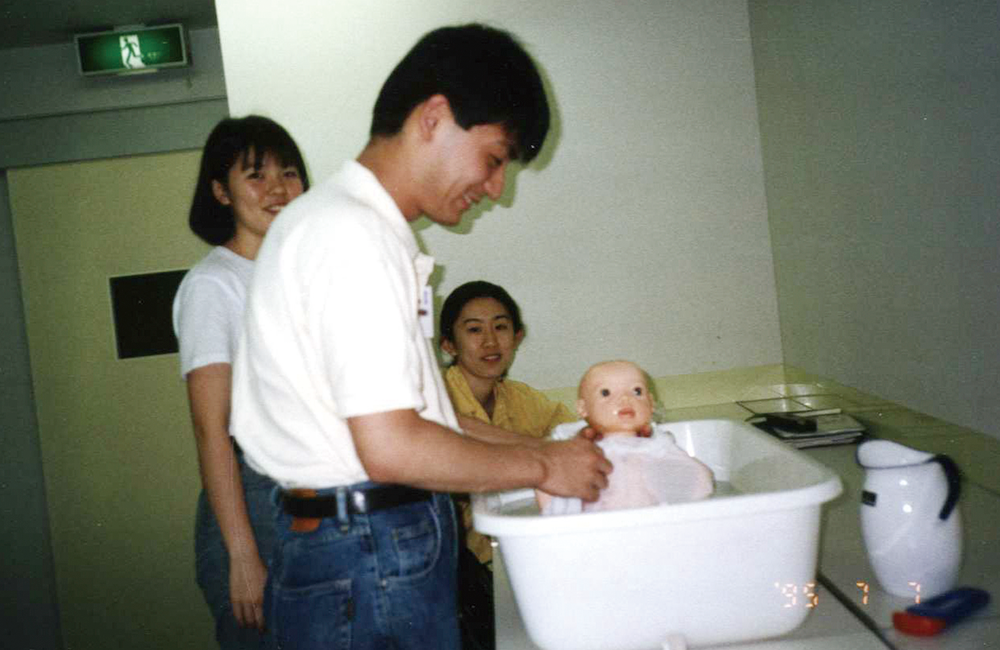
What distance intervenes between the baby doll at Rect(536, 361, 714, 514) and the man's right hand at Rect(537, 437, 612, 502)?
0.13 meters

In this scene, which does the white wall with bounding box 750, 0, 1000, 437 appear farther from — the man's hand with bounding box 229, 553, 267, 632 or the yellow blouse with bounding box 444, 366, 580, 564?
the man's hand with bounding box 229, 553, 267, 632

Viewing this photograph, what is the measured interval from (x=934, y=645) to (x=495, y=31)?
975mm

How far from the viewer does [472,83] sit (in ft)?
3.41

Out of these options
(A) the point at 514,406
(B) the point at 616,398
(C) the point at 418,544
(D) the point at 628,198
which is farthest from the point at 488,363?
(C) the point at 418,544

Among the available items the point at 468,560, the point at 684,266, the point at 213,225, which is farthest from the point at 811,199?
the point at 213,225

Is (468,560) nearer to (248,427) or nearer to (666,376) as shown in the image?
(248,427)

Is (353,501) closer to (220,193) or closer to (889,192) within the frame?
(220,193)

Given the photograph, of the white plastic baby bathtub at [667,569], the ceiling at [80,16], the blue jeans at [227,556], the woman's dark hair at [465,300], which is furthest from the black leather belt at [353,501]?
the ceiling at [80,16]

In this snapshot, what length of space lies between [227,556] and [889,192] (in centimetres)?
161

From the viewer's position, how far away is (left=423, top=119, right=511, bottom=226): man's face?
106 cm

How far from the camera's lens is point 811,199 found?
2.20m

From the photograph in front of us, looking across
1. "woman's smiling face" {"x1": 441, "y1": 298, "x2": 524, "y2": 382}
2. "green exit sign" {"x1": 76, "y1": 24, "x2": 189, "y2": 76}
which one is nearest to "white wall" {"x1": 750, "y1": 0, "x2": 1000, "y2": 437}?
"woman's smiling face" {"x1": 441, "y1": 298, "x2": 524, "y2": 382}

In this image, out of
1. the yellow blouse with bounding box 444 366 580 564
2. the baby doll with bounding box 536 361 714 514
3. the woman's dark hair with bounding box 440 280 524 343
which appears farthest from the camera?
the woman's dark hair with bounding box 440 280 524 343

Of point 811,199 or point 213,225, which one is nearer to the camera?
point 213,225
